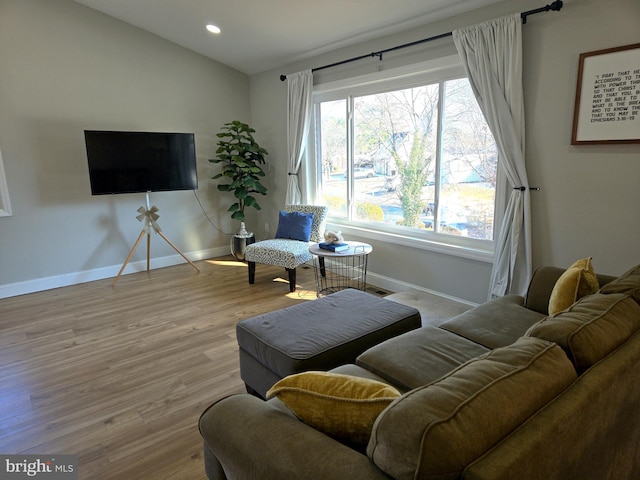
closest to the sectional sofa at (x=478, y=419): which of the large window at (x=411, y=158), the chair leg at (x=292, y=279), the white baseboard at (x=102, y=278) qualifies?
the large window at (x=411, y=158)

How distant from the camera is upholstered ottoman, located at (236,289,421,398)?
1.91m

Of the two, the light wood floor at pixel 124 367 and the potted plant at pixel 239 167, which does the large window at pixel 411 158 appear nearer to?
the potted plant at pixel 239 167

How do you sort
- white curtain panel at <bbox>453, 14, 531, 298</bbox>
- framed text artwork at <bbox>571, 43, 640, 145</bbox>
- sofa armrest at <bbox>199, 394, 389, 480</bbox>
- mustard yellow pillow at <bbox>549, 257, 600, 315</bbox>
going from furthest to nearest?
white curtain panel at <bbox>453, 14, 531, 298</bbox>, framed text artwork at <bbox>571, 43, 640, 145</bbox>, mustard yellow pillow at <bbox>549, 257, 600, 315</bbox>, sofa armrest at <bbox>199, 394, 389, 480</bbox>

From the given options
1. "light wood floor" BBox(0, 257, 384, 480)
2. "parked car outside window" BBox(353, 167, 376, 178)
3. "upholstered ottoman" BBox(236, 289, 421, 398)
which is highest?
"parked car outside window" BBox(353, 167, 376, 178)

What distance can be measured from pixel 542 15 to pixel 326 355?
268 centimetres

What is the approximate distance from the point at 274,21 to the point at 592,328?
3817 millimetres

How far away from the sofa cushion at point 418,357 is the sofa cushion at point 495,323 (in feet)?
0.26

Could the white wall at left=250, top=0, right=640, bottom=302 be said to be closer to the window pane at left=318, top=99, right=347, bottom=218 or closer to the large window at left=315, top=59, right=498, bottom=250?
the large window at left=315, top=59, right=498, bottom=250

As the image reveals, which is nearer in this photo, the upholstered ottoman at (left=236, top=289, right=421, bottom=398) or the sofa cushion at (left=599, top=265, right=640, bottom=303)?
the sofa cushion at (left=599, top=265, right=640, bottom=303)

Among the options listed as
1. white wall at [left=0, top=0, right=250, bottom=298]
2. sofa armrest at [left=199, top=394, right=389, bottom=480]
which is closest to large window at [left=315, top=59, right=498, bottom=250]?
white wall at [left=0, top=0, right=250, bottom=298]

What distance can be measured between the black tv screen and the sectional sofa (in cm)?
366

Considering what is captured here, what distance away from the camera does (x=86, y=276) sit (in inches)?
179

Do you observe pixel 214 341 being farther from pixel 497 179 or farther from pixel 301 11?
pixel 301 11

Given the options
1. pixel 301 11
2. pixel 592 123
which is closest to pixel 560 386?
pixel 592 123
